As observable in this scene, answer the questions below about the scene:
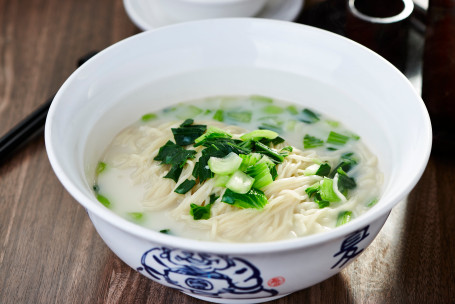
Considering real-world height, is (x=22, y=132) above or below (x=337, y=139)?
below

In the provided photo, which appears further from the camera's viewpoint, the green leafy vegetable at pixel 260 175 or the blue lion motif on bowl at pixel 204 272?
the green leafy vegetable at pixel 260 175

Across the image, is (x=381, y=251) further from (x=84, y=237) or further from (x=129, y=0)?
(x=129, y=0)

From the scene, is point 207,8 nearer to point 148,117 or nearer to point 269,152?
point 148,117

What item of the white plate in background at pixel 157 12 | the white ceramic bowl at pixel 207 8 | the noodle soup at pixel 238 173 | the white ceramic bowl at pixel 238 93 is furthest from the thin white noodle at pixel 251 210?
the white plate in background at pixel 157 12

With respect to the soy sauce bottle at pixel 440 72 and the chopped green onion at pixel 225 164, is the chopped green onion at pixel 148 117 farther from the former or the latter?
the soy sauce bottle at pixel 440 72

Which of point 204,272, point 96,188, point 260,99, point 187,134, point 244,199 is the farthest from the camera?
point 260,99

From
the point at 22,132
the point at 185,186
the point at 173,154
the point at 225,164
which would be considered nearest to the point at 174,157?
the point at 173,154

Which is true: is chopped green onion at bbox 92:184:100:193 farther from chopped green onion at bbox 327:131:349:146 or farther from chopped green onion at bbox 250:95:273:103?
chopped green onion at bbox 327:131:349:146
